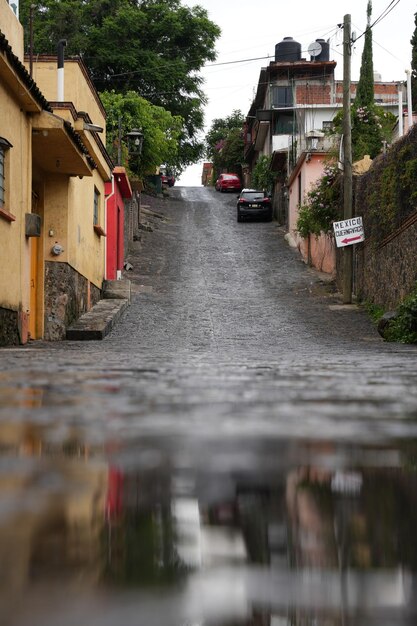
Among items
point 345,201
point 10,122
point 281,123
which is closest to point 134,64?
point 281,123

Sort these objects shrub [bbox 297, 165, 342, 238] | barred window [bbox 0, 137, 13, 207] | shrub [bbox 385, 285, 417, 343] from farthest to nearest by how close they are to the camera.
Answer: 1. shrub [bbox 297, 165, 342, 238]
2. shrub [bbox 385, 285, 417, 343]
3. barred window [bbox 0, 137, 13, 207]

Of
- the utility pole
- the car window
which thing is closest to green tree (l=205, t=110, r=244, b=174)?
the car window

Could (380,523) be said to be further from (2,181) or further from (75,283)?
(75,283)

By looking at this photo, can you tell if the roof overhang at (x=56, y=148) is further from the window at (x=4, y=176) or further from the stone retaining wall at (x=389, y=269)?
the stone retaining wall at (x=389, y=269)

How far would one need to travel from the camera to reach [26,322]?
1141 cm

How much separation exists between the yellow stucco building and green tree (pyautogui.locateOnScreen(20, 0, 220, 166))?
2914 centimetres

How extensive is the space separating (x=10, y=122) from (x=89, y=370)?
8.19 meters

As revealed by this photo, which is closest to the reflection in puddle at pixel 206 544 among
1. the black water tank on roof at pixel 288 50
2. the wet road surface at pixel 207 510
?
the wet road surface at pixel 207 510

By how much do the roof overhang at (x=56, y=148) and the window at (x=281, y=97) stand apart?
125 feet

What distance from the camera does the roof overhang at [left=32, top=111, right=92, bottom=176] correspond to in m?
11.8

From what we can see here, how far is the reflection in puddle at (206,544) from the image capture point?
55 centimetres

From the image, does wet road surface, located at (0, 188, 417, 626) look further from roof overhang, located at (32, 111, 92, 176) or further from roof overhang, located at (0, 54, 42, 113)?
roof overhang, located at (32, 111, 92, 176)

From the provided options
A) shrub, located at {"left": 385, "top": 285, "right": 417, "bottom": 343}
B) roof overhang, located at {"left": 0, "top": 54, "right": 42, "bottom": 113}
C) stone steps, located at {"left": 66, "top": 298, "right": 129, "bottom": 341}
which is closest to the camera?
roof overhang, located at {"left": 0, "top": 54, "right": 42, "bottom": 113}

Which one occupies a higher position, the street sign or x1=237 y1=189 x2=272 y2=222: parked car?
x1=237 y1=189 x2=272 y2=222: parked car
